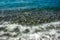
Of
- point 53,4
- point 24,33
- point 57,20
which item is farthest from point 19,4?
point 24,33

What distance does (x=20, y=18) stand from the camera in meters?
5.09

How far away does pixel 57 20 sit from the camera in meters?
4.93

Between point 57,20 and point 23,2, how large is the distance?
3544 millimetres

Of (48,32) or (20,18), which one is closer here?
(48,32)

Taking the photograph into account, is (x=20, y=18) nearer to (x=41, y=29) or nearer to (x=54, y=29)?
(x=41, y=29)

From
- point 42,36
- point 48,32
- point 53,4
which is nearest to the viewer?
point 42,36

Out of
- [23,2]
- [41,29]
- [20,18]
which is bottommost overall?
[41,29]

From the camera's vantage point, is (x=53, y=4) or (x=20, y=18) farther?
(x=53, y=4)

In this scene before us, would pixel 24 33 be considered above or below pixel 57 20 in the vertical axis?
below

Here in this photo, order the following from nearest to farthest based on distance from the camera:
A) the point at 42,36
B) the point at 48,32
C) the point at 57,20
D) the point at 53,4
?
the point at 42,36 → the point at 48,32 → the point at 57,20 → the point at 53,4

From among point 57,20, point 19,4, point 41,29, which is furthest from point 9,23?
point 19,4

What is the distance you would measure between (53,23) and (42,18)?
684 millimetres

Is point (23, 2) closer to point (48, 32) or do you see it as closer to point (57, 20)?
point (57, 20)

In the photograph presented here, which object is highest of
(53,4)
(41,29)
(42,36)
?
(53,4)
